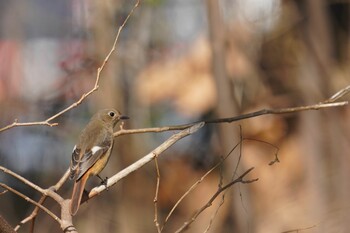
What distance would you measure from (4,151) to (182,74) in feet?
8.05

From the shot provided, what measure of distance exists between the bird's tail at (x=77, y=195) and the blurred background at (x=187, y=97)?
181cm

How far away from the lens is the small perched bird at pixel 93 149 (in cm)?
365

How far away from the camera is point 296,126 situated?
7.32 meters

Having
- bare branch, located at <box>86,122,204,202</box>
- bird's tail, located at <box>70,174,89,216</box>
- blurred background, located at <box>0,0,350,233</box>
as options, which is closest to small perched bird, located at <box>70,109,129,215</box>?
bird's tail, located at <box>70,174,89,216</box>

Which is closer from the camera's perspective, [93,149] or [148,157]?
[148,157]

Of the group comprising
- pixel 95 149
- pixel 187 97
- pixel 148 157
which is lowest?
pixel 148 157

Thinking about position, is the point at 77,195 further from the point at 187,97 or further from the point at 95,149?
the point at 187,97

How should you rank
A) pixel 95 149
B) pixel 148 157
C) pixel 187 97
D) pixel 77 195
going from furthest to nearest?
pixel 187 97 < pixel 95 149 < pixel 77 195 < pixel 148 157

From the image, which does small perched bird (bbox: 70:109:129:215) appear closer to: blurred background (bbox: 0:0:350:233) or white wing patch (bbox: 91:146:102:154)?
white wing patch (bbox: 91:146:102:154)

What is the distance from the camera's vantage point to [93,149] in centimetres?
395

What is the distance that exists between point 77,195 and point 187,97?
14.3ft

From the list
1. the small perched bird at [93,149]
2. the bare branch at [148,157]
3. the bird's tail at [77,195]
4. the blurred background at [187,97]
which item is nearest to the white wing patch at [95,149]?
the small perched bird at [93,149]

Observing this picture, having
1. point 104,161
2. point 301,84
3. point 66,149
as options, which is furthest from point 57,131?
point 104,161

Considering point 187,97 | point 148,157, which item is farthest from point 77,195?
point 187,97
